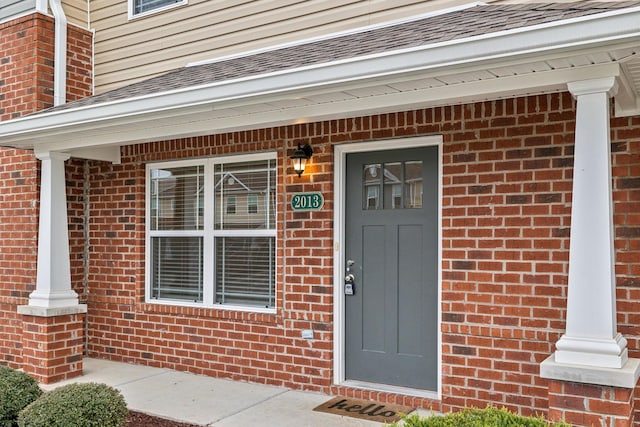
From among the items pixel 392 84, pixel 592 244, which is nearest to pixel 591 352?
pixel 592 244

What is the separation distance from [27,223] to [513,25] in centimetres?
592

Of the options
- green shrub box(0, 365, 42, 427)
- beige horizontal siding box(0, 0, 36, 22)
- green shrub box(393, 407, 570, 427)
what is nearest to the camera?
green shrub box(393, 407, 570, 427)

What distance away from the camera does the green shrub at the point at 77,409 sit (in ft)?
Result: 13.0

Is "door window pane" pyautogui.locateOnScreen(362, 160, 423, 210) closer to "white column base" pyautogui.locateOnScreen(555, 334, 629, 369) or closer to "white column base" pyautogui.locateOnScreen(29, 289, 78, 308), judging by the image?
"white column base" pyautogui.locateOnScreen(555, 334, 629, 369)

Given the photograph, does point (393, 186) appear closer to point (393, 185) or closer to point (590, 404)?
point (393, 185)

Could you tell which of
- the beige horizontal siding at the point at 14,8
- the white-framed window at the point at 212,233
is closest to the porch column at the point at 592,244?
the white-framed window at the point at 212,233

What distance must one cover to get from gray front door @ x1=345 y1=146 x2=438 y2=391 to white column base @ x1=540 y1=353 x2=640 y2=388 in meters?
1.61

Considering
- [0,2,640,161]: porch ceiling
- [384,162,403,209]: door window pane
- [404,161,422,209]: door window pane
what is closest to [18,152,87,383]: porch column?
[0,2,640,161]: porch ceiling

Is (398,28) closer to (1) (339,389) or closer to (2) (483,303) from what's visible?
(2) (483,303)

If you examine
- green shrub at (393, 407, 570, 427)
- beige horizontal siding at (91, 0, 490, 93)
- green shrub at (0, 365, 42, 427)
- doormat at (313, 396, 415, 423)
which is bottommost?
doormat at (313, 396, 415, 423)

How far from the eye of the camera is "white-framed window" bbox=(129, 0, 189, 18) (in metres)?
6.88

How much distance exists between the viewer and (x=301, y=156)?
18.0 ft

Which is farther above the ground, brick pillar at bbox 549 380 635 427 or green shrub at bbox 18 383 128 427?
brick pillar at bbox 549 380 635 427

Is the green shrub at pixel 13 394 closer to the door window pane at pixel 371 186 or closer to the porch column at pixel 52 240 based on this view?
the porch column at pixel 52 240
